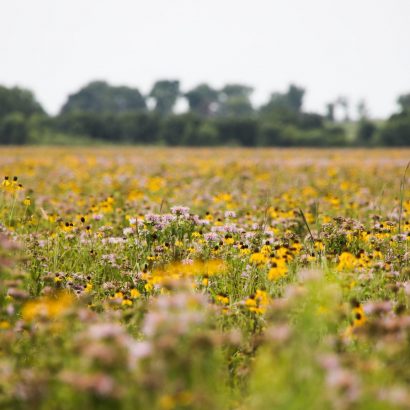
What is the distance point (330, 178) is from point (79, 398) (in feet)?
39.9

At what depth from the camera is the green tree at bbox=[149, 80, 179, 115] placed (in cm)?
11412

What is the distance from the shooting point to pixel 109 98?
4911 inches

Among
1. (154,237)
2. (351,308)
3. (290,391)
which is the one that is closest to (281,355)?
(290,391)

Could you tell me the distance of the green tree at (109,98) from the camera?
123 meters

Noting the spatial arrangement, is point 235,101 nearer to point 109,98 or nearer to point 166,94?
point 166,94

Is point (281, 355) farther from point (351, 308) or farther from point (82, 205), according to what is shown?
point (82, 205)

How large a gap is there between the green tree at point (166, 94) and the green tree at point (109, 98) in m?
10.0

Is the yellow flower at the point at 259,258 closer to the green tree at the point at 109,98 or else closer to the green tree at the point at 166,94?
the green tree at the point at 166,94

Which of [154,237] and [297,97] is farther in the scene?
[297,97]

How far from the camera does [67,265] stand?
491cm

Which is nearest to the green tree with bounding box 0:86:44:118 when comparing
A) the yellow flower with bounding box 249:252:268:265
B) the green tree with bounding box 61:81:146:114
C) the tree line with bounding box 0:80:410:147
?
the tree line with bounding box 0:80:410:147

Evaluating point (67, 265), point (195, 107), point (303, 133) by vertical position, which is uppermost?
point (195, 107)

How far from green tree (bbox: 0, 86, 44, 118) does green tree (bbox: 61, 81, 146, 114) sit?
6056 centimetres

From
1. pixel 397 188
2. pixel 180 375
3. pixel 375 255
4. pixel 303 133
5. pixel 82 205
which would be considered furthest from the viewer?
pixel 303 133
